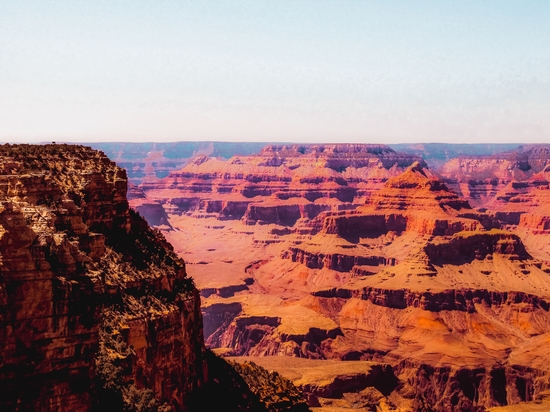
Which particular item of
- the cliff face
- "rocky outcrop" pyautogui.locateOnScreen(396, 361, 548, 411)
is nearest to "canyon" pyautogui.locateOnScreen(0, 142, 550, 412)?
the cliff face

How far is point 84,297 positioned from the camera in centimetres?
2431

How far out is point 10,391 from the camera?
22.9m

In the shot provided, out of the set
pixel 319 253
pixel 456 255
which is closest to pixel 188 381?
pixel 456 255

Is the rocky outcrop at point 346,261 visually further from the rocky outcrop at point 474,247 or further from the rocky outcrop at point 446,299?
the rocky outcrop at point 446,299

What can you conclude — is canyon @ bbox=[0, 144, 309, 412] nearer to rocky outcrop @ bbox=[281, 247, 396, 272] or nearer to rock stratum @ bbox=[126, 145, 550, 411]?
rock stratum @ bbox=[126, 145, 550, 411]

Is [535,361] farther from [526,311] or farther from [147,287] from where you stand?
[147,287]

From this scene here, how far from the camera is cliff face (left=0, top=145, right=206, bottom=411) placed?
23.2 meters

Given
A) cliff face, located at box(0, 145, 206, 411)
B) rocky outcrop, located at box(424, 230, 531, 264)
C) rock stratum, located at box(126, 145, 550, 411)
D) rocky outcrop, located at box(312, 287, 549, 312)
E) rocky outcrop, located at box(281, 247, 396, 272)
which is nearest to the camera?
cliff face, located at box(0, 145, 206, 411)

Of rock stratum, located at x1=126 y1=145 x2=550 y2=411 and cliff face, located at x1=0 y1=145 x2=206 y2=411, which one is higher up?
cliff face, located at x1=0 y1=145 x2=206 y2=411

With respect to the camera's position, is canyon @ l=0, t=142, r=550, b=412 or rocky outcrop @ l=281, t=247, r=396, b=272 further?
rocky outcrop @ l=281, t=247, r=396, b=272

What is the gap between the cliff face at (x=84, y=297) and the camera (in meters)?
23.2

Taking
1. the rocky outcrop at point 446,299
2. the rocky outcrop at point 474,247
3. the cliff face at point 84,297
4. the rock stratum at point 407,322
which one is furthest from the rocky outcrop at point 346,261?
the cliff face at point 84,297

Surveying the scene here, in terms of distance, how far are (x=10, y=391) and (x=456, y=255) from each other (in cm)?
15998

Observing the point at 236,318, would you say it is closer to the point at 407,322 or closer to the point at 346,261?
the point at 407,322
